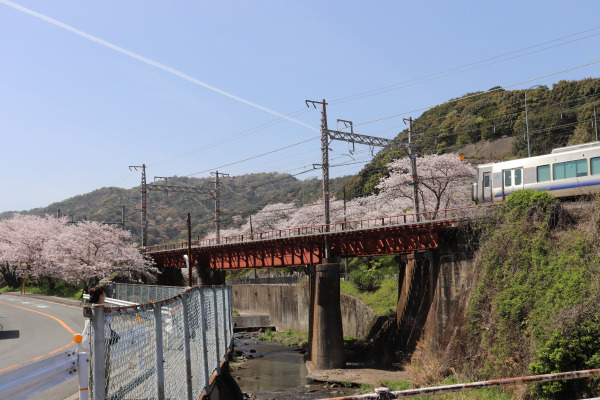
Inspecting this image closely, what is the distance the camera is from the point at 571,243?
21.4 m

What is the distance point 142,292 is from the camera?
30.1 metres

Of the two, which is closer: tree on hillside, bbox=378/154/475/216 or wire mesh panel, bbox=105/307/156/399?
wire mesh panel, bbox=105/307/156/399

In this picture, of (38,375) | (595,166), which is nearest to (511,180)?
(595,166)

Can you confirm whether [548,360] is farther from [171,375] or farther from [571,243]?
[171,375]

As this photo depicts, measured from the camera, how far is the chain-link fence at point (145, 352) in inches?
190

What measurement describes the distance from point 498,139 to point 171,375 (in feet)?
282

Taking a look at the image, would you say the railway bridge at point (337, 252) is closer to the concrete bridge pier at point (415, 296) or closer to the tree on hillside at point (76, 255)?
the concrete bridge pier at point (415, 296)

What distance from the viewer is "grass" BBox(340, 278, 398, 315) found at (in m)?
42.8

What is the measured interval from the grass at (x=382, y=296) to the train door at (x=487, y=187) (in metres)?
14.6

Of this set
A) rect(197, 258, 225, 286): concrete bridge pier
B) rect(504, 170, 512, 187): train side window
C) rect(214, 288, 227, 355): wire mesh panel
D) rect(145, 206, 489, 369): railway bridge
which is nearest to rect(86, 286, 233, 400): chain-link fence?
rect(214, 288, 227, 355): wire mesh panel

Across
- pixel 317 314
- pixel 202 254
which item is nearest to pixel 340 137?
pixel 317 314

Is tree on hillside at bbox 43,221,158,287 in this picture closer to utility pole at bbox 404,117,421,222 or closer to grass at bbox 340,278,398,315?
grass at bbox 340,278,398,315

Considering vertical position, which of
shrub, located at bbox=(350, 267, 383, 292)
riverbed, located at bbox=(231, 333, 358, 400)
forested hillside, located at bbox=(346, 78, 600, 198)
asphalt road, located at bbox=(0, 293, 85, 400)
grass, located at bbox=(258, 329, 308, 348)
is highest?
forested hillside, located at bbox=(346, 78, 600, 198)

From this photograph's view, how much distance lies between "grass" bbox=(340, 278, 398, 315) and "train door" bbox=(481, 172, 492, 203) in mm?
14642
